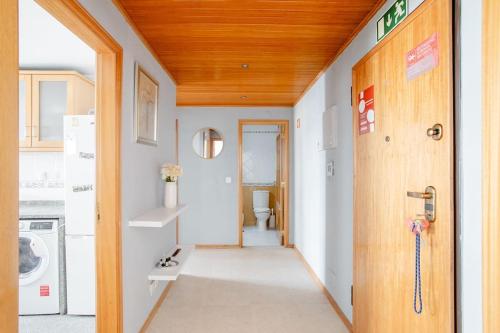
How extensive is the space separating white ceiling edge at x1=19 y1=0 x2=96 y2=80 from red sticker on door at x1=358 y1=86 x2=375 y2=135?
7.14ft

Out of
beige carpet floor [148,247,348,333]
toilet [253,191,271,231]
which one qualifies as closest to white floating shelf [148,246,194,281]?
beige carpet floor [148,247,348,333]

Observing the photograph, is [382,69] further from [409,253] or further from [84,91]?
[84,91]

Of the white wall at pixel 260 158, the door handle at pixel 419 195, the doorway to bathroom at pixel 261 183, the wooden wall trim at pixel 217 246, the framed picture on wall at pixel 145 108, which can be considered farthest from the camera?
the white wall at pixel 260 158

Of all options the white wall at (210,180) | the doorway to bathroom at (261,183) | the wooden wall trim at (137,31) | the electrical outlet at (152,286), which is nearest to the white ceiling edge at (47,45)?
the wooden wall trim at (137,31)

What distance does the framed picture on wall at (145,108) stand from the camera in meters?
2.47

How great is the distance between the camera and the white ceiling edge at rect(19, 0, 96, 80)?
2363mm

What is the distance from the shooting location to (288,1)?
82.7 inches

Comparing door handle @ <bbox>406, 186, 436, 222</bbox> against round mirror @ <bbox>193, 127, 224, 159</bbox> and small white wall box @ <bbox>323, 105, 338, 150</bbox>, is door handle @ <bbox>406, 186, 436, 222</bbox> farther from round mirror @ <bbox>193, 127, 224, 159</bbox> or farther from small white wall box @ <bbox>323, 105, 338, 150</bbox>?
round mirror @ <bbox>193, 127, 224, 159</bbox>

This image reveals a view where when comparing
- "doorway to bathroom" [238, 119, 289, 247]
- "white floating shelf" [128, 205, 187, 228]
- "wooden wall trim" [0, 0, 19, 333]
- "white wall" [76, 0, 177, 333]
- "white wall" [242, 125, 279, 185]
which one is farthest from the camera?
"white wall" [242, 125, 279, 185]

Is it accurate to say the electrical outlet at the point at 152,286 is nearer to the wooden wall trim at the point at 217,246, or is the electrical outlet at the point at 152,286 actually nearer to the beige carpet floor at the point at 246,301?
the beige carpet floor at the point at 246,301

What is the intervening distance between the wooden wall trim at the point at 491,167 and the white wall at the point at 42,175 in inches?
145

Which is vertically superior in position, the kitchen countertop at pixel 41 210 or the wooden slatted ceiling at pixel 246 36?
the wooden slatted ceiling at pixel 246 36

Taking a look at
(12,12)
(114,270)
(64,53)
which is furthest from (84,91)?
(12,12)

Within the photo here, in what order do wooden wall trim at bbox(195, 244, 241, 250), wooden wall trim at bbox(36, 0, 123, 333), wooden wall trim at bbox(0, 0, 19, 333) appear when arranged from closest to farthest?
wooden wall trim at bbox(0, 0, 19, 333)
wooden wall trim at bbox(36, 0, 123, 333)
wooden wall trim at bbox(195, 244, 241, 250)
